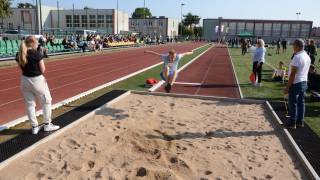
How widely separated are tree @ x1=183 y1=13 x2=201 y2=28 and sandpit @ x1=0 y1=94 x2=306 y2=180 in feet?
420

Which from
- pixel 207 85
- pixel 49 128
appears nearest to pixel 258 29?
pixel 207 85

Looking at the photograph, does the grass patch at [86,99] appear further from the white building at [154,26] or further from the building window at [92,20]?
the white building at [154,26]

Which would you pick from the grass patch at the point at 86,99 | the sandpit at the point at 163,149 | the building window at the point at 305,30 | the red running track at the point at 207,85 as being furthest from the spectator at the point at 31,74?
the building window at the point at 305,30

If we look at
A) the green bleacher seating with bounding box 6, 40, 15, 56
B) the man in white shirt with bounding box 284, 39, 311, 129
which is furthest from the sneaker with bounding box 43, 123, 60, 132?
the green bleacher seating with bounding box 6, 40, 15, 56

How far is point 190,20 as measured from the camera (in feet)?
436

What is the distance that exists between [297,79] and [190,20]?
129m

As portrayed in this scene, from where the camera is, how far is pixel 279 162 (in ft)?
18.1

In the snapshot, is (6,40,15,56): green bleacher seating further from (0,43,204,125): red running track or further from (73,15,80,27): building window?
(73,15,80,27): building window

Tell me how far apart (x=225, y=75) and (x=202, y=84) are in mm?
3677

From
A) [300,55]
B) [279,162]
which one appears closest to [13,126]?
[279,162]

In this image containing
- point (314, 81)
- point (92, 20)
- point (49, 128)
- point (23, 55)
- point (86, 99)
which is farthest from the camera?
point (92, 20)

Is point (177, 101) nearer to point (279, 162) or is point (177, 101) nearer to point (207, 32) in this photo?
point (279, 162)

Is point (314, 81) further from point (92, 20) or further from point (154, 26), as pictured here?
point (154, 26)

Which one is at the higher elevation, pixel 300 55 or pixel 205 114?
pixel 300 55
